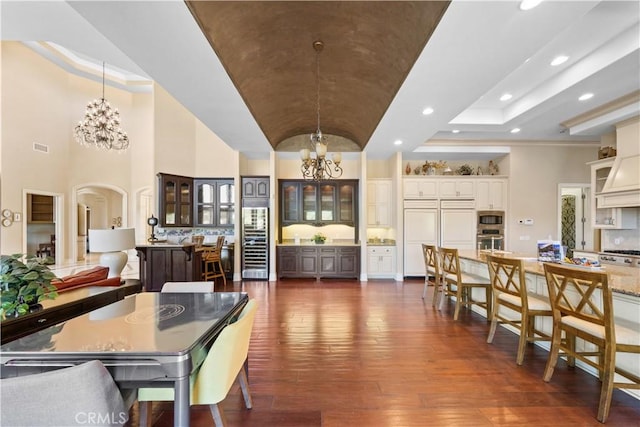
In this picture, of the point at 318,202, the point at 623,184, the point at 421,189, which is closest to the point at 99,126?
the point at 318,202

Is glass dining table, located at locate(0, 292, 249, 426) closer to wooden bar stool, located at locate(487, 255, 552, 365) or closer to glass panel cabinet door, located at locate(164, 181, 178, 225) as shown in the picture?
wooden bar stool, located at locate(487, 255, 552, 365)

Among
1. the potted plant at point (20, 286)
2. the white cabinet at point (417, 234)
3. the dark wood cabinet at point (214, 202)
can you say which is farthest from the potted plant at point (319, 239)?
the potted plant at point (20, 286)

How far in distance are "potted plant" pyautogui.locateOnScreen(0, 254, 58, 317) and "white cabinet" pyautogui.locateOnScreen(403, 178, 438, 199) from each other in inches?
248

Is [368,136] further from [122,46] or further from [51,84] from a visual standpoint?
[51,84]

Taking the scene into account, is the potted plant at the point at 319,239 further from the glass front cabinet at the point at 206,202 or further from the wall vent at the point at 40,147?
the wall vent at the point at 40,147

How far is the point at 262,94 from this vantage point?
427 centimetres

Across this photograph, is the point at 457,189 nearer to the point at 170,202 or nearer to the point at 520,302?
the point at 520,302

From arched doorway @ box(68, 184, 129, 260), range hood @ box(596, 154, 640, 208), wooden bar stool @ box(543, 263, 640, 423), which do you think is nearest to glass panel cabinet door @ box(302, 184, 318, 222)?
wooden bar stool @ box(543, 263, 640, 423)

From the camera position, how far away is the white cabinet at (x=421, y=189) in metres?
6.80

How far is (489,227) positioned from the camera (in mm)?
6754

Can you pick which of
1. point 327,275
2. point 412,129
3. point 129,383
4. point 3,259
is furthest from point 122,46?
point 327,275

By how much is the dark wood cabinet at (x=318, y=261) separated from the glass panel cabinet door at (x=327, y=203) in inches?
32.8

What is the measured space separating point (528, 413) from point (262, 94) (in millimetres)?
4578

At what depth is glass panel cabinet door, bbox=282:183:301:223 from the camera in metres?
7.16
